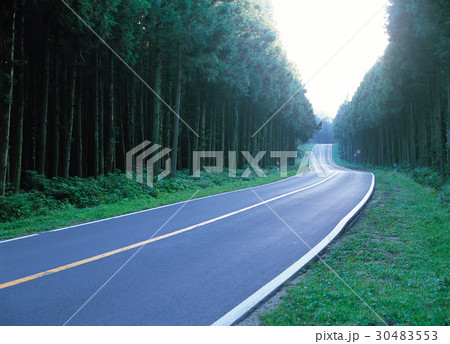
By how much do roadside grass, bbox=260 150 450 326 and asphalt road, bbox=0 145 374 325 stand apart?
17.6 inches

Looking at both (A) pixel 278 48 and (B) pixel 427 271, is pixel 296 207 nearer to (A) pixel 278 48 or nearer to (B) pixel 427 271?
(B) pixel 427 271

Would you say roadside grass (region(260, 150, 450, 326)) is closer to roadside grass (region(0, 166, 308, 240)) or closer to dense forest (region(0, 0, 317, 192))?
roadside grass (region(0, 166, 308, 240))

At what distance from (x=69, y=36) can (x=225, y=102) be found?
741 inches

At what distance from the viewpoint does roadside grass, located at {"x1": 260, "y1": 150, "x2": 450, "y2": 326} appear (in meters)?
3.53

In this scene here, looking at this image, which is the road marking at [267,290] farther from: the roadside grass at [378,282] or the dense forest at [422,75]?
the dense forest at [422,75]

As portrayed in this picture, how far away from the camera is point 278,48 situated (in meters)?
37.1

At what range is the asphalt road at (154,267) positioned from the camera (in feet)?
12.0

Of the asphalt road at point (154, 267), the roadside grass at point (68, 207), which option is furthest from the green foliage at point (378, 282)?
the roadside grass at point (68, 207)

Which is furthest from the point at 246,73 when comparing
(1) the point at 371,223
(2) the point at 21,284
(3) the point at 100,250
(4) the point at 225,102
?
(2) the point at 21,284

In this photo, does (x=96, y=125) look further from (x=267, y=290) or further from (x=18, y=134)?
(x=267, y=290)

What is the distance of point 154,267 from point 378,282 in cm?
338

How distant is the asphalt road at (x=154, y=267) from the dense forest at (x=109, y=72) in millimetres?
5996

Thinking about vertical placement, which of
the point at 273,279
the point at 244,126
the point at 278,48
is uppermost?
the point at 278,48

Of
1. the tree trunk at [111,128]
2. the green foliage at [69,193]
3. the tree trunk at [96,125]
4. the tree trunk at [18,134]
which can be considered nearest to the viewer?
the green foliage at [69,193]
